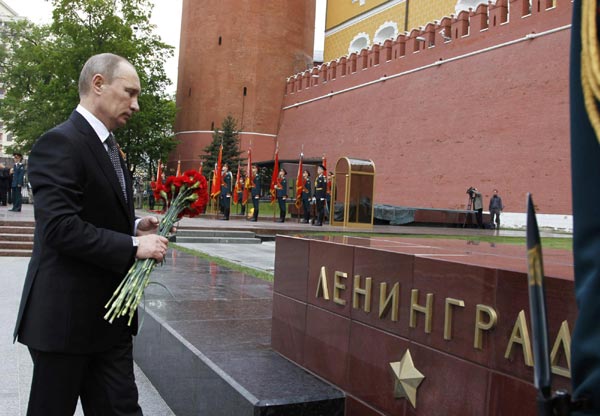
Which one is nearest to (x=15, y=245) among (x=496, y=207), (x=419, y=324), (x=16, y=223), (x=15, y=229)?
(x=15, y=229)

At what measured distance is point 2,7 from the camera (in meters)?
75.6

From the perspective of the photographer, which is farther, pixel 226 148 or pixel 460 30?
pixel 226 148

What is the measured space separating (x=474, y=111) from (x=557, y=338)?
66.0 feet

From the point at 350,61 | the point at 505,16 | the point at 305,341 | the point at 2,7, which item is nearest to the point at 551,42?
the point at 505,16

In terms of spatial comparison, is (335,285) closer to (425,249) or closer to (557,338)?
(425,249)

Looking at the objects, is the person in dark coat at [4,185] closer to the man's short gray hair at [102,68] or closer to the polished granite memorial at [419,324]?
the polished granite memorial at [419,324]

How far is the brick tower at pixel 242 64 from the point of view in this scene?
34.2 meters

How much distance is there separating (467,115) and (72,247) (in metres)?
20.5

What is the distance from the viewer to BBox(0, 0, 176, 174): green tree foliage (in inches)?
1174

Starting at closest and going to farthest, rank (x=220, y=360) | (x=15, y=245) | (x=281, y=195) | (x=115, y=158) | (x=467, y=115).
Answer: (x=115, y=158) < (x=220, y=360) < (x=15, y=245) < (x=281, y=195) < (x=467, y=115)

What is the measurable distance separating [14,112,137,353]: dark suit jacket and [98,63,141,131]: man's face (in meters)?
0.08

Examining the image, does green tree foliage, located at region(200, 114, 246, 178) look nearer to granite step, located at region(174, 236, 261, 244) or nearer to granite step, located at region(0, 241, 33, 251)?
granite step, located at region(174, 236, 261, 244)

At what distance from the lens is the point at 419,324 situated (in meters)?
2.23

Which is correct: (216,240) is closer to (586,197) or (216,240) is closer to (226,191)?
(226,191)
